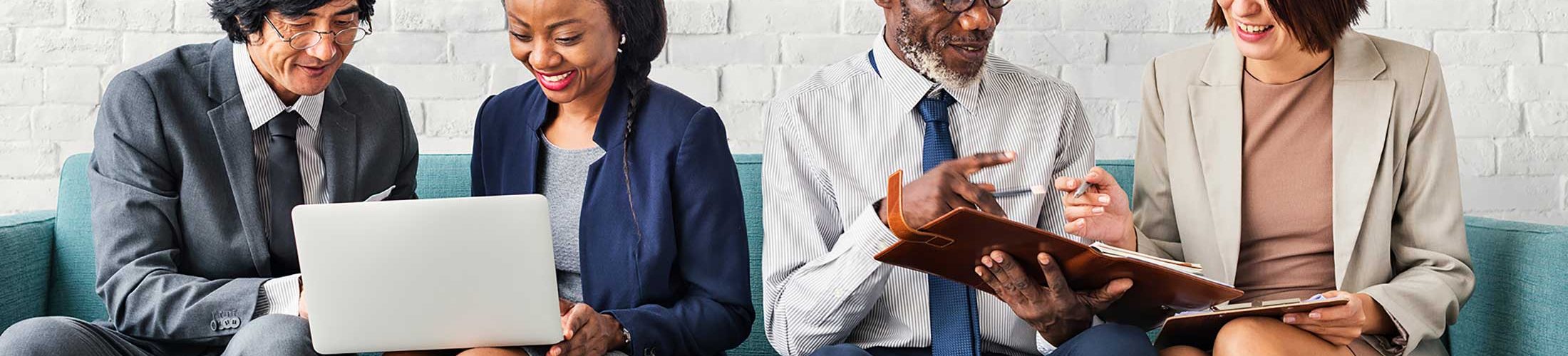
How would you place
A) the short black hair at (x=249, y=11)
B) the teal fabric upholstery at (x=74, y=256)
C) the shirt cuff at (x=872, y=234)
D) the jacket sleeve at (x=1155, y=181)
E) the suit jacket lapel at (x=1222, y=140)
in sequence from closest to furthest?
the shirt cuff at (x=872, y=234) < the short black hair at (x=249, y=11) < the suit jacket lapel at (x=1222, y=140) < the jacket sleeve at (x=1155, y=181) < the teal fabric upholstery at (x=74, y=256)

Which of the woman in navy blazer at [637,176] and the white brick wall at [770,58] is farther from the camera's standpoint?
the white brick wall at [770,58]

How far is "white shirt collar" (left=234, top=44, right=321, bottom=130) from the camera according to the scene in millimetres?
1968

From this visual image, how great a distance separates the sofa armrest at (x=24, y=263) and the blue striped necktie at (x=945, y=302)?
61.1 inches

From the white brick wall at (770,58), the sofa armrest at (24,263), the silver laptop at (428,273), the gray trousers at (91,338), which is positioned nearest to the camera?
the silver laptop at (428,273)

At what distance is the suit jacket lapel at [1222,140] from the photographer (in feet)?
6.51

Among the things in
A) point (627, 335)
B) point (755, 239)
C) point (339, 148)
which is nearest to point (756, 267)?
point (755, 239)

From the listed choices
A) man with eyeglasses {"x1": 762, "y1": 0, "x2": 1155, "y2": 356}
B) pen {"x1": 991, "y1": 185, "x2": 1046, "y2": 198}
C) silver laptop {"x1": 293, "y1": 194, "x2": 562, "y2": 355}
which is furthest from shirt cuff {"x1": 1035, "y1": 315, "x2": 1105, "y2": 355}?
silver laptop {"x1": 293, "y1": 194, "x2": 562, "y2": 355}

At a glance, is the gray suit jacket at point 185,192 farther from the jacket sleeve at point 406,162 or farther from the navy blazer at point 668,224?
the navy blazer at point 668,224

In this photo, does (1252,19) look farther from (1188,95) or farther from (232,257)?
(232,257)

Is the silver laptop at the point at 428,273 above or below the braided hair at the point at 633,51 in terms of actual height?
below

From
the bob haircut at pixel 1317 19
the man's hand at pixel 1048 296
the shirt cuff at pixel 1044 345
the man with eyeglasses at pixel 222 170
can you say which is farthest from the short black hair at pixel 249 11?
the bob haircut at pixel 1317 19

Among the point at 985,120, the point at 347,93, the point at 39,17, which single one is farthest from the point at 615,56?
the point at 39,17

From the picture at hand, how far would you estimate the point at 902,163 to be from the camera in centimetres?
201

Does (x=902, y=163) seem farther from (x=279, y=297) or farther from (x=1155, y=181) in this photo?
(x=279, y=297)
